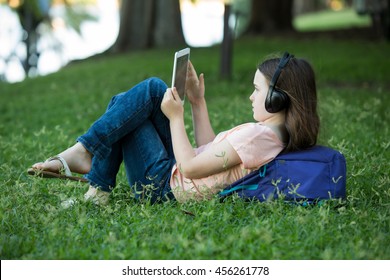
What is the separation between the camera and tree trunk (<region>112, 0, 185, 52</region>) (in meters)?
16.8

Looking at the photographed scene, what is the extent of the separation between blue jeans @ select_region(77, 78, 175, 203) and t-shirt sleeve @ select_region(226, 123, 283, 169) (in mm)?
587

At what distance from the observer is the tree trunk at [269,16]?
19125 mm

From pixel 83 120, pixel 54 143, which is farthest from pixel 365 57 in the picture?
pixel 54 143

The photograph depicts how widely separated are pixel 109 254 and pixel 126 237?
0.82 feet

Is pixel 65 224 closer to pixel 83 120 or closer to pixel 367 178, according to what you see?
pixel 367 178

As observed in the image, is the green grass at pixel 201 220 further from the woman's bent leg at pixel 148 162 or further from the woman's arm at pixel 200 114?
the woman's arm at pixel 200 114

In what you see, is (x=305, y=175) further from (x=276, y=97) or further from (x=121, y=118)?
(x=121, y=118)

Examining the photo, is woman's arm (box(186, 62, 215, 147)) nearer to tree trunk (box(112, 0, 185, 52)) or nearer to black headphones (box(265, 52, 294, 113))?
black headphones (box(265, 52, 294, 113))

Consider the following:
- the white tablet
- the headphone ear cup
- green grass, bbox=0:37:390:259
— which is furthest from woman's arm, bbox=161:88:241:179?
the headphone ear cup

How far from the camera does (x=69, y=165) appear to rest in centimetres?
437

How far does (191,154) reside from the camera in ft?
13.4

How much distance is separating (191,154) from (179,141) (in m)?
0.12

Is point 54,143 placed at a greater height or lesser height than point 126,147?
lesser

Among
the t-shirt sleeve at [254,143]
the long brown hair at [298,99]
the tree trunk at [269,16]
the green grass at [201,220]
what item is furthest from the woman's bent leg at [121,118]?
the tree trunk at [269,16]
